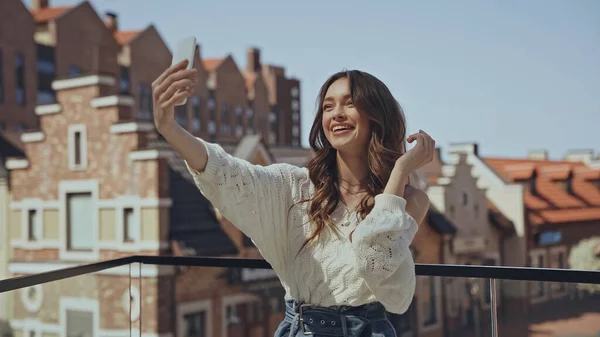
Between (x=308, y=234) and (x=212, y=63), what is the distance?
29694mm

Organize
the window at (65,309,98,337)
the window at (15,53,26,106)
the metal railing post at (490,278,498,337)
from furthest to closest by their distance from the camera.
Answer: the window at (15,53,26,106)
the window at (65,309,98,337)
the metal railing post at (490,278,498,337)

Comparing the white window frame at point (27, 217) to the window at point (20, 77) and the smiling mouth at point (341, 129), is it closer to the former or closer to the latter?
the window at point (20, 77)

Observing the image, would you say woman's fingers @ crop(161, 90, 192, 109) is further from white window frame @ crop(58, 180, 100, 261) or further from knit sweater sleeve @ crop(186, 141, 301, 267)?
white window frame @ crop(58, 180, 100, 261)

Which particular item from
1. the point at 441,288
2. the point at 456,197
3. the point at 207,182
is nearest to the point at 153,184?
the point at 441,288

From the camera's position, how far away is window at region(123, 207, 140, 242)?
676 inches

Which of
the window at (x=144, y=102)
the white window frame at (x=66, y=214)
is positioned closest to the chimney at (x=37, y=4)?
the window at (x=144, y=102)

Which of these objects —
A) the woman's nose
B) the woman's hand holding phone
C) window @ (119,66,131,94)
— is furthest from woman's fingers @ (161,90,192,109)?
window @ (119,66,131,94)

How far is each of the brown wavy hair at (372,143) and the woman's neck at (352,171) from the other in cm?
1

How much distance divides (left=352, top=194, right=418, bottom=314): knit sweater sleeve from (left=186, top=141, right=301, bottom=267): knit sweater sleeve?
0.23 m

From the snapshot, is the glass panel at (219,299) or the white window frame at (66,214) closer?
the glass panel at (219,299)

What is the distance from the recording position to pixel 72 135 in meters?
18.0

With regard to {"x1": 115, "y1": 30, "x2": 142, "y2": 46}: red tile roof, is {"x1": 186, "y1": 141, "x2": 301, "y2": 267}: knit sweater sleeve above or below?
below

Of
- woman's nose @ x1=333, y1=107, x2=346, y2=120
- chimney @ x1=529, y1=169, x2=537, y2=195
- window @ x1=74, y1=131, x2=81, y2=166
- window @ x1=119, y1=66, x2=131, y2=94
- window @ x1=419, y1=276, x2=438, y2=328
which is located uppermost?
window @ x1=119, y1=66, x2=131, y2=94

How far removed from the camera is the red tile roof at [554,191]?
78.2 feet
